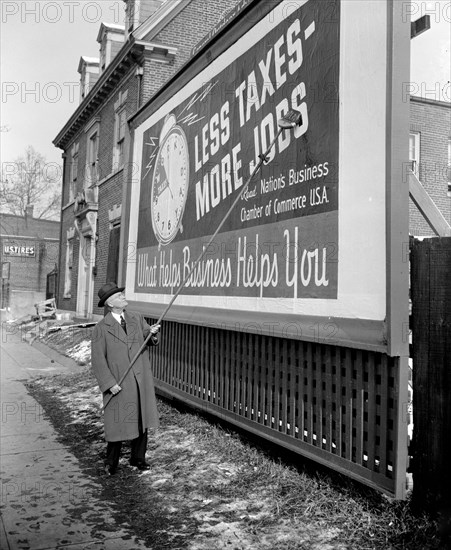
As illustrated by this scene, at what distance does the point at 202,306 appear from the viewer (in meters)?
6.48

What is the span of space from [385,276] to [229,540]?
200 centimetres

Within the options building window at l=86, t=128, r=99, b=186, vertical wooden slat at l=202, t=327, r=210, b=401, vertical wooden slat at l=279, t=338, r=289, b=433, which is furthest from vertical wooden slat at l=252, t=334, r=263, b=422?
building window at l=86, t=128, r=99, b=186

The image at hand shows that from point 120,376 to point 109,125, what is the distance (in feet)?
47.0

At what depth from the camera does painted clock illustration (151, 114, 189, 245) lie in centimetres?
748

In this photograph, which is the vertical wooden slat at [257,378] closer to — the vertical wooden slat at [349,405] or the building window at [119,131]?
the vertical wooden slat at [349,405]

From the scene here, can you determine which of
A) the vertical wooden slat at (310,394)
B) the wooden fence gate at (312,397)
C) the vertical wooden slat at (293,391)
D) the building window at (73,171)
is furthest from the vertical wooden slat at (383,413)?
the building window at (73,171)

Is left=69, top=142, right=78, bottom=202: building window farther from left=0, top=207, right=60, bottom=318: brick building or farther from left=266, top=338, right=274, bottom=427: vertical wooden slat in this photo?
left=266, top=338, right=274, bottom=427: vertical wooden slat

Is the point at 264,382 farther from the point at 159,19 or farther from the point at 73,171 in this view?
the point at 73,171

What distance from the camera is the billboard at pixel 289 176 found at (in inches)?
154

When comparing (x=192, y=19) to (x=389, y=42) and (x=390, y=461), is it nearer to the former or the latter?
(x=389, y=42)

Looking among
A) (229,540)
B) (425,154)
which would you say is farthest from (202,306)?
(425,154)

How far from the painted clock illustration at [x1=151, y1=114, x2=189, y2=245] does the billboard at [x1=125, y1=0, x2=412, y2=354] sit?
0.04 metres

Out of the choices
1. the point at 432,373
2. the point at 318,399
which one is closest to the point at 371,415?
the point at 432,373

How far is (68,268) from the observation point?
24.2 m
